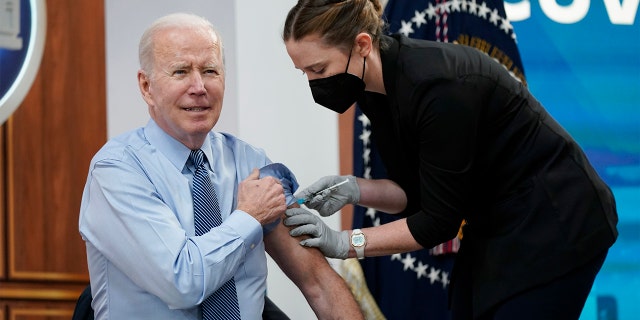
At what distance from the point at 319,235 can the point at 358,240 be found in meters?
0.10

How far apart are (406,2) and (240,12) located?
665 mm

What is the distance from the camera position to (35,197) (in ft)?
11.9

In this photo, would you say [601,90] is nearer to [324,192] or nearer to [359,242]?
[324,192]

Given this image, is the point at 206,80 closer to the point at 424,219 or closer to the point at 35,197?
the point at 424,219

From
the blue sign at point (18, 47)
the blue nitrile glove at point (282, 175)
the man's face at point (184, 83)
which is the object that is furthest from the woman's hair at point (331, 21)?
the blue sign at point (18, 47)

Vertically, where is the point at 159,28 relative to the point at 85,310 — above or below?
above

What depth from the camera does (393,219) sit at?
3.62 metres

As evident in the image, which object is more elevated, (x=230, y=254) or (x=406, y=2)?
(x=406, y=2)

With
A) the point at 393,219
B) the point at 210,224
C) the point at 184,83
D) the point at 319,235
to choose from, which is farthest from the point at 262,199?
the point at 393,219

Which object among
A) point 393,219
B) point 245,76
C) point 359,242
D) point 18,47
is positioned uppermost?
point 18,47

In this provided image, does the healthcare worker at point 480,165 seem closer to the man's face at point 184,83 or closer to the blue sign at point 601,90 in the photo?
the man's face at point 184,83

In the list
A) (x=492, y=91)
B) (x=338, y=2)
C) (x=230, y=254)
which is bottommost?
(x=230, y=254)

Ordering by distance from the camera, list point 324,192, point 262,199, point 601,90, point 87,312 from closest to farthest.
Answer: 1. point 262,199
2. point 87,312
3. point 324,192
4. point 601,90

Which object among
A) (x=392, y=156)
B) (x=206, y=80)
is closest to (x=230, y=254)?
(x=206, y=80)
